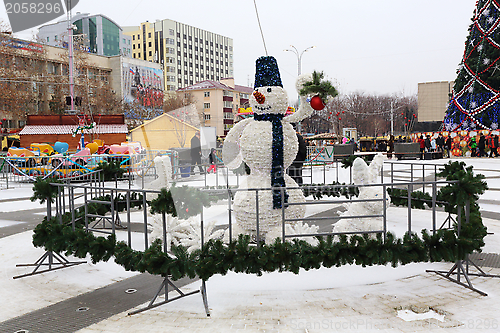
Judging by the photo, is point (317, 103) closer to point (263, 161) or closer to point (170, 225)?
point (263, 161)

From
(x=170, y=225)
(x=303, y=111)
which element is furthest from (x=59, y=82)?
(x=303, y=111)

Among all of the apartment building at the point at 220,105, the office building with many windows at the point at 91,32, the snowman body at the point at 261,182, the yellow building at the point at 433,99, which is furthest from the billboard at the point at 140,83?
the snowman body at the point at 261,182

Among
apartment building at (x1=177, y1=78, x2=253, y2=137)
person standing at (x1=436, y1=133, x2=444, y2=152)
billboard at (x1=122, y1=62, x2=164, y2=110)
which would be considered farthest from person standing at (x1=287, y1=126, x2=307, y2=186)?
billboard at (x1=122, y1=62, x2=164, y2=110)

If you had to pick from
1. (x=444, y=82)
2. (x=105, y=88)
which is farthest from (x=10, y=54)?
(x=444, y=82)

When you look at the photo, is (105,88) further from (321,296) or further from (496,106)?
(321,296)

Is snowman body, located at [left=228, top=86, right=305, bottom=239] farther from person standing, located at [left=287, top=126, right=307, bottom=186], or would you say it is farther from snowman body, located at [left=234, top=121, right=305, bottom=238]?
person standing, located at [left=287, top=126, right=307, bottom=186]

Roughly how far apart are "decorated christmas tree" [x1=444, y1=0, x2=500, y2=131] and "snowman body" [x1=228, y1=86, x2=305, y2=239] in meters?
24.7

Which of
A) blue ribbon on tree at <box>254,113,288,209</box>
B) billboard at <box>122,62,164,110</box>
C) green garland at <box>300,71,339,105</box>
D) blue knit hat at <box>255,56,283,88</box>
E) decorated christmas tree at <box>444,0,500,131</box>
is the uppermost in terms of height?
billboard at <box>122,62,164,110</box>

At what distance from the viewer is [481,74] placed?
26.0 metres

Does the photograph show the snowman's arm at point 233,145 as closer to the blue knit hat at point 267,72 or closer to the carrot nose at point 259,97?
the carrot nose at point 259,97

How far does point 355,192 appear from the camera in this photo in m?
8.40

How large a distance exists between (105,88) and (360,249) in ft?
141

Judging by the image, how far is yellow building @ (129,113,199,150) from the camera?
22.8 metres

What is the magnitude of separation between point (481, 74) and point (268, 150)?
25.5m
